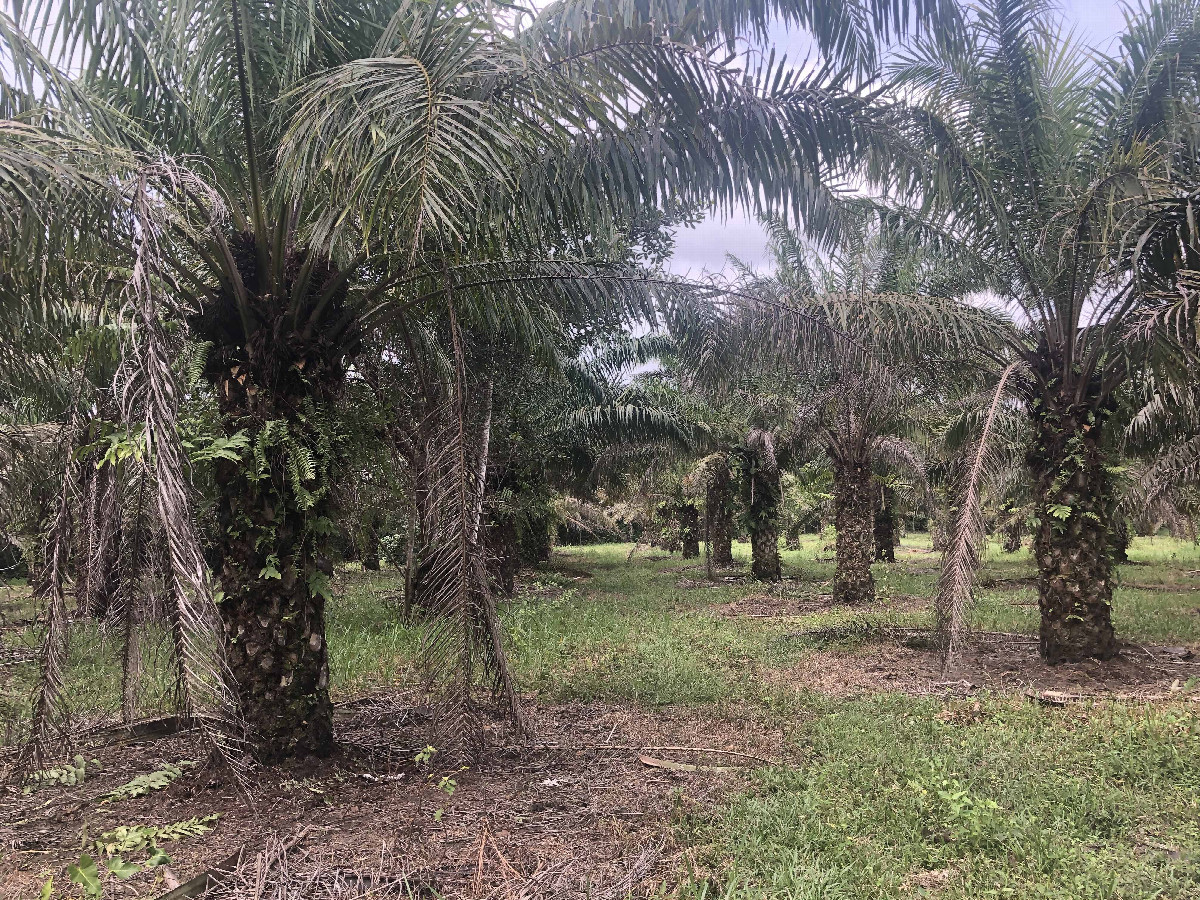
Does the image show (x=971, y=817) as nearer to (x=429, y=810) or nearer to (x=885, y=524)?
(x=429, y=810)

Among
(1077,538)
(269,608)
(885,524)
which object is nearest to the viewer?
(269,608)

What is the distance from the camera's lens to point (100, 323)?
470 cm

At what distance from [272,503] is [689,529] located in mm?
21108

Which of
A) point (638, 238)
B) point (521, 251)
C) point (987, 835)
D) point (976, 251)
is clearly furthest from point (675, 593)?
point (987, 835)

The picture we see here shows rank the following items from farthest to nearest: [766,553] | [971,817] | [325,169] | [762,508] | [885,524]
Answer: [885,524], [766,553], [762,508], [325,169], [971,817]

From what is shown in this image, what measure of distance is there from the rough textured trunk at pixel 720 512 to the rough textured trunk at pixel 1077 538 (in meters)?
9.36

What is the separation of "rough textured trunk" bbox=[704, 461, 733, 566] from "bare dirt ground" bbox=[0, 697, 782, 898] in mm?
11544

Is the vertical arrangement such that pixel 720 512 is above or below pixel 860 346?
below

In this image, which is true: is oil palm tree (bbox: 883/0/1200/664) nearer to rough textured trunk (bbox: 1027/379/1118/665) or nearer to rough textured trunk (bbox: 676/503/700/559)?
rough textured trunk (bbox: 1027/379/1118/665)

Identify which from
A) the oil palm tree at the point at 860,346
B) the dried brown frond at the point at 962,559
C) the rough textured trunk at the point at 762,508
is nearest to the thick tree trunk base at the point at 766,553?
the rough textured trunk at the point at 762,508

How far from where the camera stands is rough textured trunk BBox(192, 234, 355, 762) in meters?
4.30

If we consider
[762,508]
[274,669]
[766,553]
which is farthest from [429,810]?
[766,553]

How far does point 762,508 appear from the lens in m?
15.4

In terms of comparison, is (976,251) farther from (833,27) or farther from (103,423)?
(103,423)
